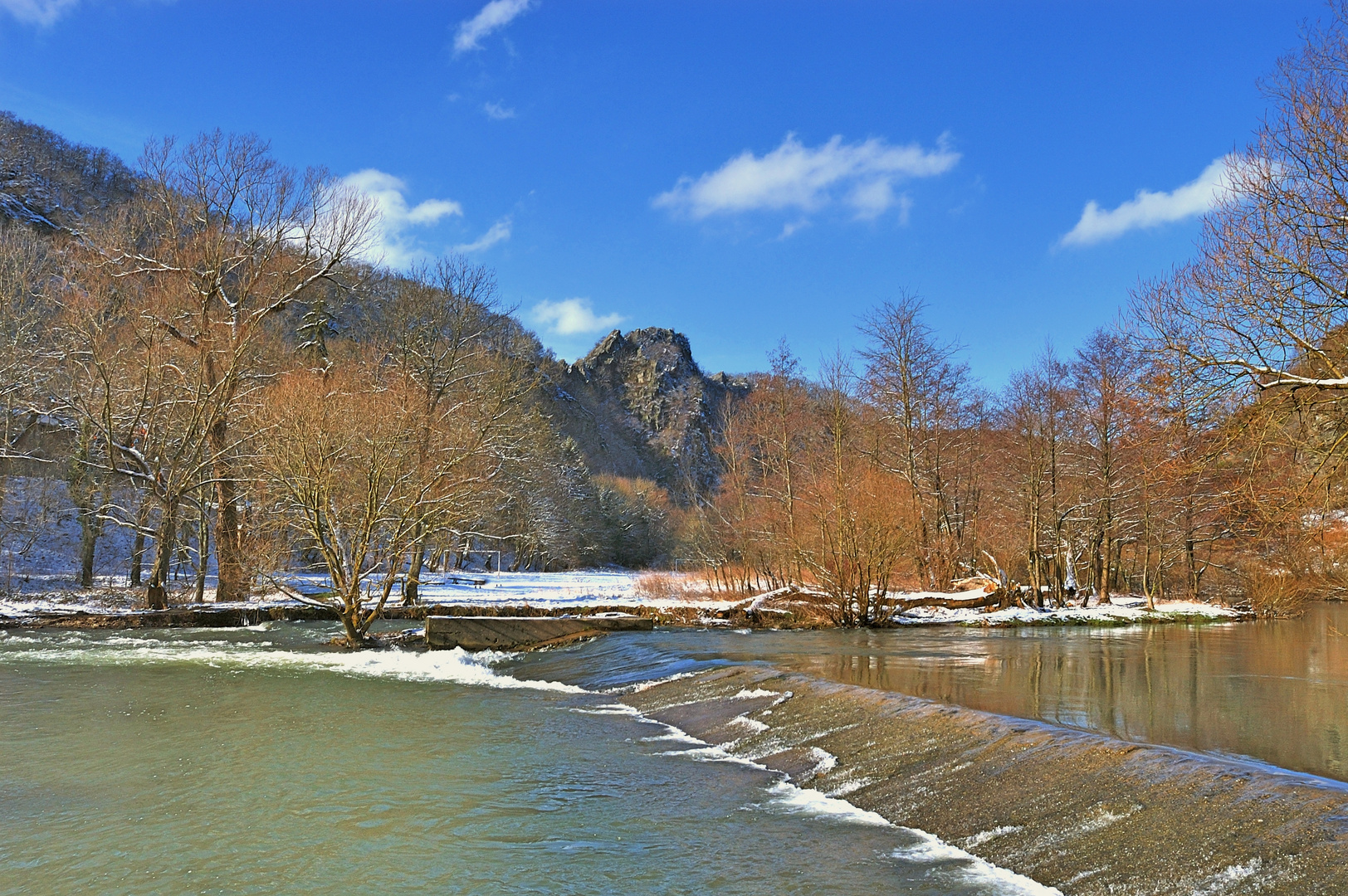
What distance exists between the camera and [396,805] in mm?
7543

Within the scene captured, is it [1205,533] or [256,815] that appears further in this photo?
[1205,533]

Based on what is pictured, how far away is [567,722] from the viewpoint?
11.2 meters

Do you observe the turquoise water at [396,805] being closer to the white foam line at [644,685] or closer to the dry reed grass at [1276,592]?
the white foam line at [644,685]

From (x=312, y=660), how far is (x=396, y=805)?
9830mm

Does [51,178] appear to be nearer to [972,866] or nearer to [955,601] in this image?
[955,601]

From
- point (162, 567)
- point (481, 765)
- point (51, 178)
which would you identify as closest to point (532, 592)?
point (162, 567)

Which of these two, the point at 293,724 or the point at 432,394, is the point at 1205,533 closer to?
the point at 432,394

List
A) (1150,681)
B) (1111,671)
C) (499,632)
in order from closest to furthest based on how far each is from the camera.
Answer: (1150,681)
(1111,671)
(499,632)

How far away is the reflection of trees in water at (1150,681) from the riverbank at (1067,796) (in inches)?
46.9

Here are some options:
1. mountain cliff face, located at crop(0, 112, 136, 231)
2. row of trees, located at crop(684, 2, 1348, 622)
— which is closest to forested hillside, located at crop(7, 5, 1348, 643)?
row of trees, located at crop(684, 2, 1348, 622)

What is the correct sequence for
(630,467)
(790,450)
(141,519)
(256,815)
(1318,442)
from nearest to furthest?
(256,815) < (1318,442) < (141,519) < (790,450) < (630,467)

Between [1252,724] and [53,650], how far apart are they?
64.4 ft

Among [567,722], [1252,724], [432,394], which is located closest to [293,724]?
[567,722]

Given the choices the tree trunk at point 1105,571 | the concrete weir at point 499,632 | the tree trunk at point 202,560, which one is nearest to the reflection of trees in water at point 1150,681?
the concrete weir at point 499,632
